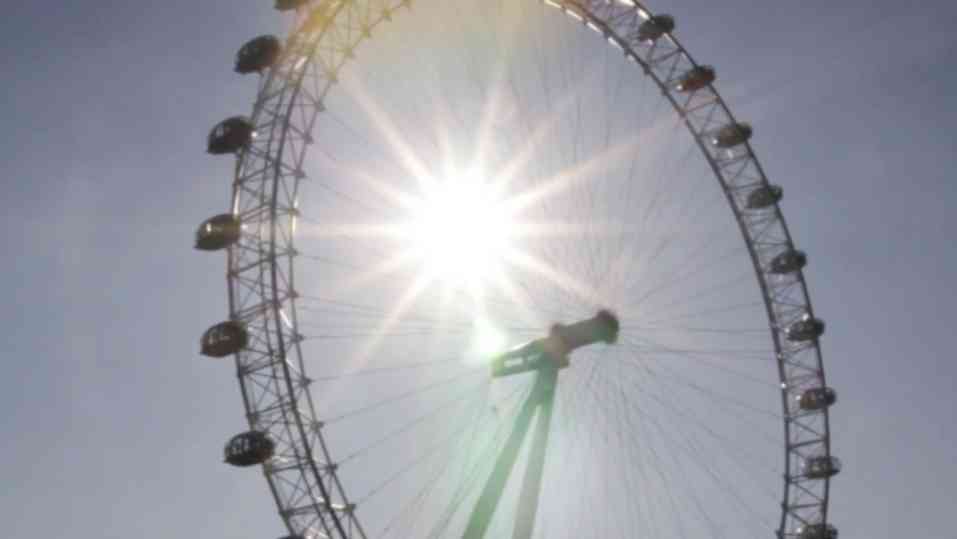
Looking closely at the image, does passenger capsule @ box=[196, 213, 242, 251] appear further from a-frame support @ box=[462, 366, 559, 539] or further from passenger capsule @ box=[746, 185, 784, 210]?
passenger capsule @ box=[746, 185, 784, 210]

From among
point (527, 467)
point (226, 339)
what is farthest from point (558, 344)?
point (226, 339)

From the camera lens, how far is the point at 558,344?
31.8 metres

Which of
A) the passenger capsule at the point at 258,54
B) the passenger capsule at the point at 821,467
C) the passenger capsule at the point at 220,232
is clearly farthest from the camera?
the passenger capsule at the point at 821,467

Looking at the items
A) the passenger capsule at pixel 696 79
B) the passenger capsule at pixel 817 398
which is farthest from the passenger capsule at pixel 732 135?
the passenger capsule at pixel 817 398

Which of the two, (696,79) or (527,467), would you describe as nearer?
(527,467)

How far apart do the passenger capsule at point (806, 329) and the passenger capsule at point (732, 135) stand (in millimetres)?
7308

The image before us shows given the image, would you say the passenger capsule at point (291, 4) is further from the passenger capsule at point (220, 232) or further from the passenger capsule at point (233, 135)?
the passenger capsule at point (220, 232)

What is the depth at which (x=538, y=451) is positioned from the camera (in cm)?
3050

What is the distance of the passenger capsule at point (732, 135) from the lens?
3832 cm

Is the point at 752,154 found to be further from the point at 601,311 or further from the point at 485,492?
the point at 485,492

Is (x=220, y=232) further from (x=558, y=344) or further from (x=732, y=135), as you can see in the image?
(x=732, y=135)

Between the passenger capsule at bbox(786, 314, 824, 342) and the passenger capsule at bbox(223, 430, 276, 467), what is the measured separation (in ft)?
70.8

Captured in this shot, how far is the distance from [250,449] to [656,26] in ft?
73.4

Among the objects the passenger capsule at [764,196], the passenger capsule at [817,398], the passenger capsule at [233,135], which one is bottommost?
the passenger capsule at [817,398]
